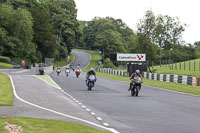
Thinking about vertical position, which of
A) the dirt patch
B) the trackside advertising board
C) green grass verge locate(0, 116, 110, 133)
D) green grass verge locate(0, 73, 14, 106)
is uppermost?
the trackside advertising board

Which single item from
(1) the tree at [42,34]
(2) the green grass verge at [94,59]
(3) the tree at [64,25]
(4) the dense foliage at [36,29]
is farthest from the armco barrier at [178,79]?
(3) the tree at [64,25]

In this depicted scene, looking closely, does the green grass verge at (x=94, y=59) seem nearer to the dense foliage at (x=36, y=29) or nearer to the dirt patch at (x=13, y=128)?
the dense foliage at (x=36, y=29)

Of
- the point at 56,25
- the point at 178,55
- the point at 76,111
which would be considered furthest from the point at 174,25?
the point at 76,111

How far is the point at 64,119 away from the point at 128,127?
221cm

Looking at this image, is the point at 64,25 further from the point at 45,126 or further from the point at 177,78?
the point at 45,126

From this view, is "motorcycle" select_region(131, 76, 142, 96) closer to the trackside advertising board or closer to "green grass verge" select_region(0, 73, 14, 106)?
"green grass verge" select_region(0, 73, 14, 106)

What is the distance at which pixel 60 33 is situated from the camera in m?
123

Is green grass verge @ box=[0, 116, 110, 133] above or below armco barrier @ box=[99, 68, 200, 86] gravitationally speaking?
below

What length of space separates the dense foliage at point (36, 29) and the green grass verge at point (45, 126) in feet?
252

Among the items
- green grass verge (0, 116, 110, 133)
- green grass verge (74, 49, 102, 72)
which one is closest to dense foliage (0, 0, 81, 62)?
green grass verge (74, 49, 102, 72)

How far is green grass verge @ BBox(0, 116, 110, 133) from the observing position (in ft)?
29.8

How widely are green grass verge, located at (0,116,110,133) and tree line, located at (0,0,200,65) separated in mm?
54422

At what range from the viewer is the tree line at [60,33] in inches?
2667

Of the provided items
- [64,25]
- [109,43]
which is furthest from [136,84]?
[109,43]
